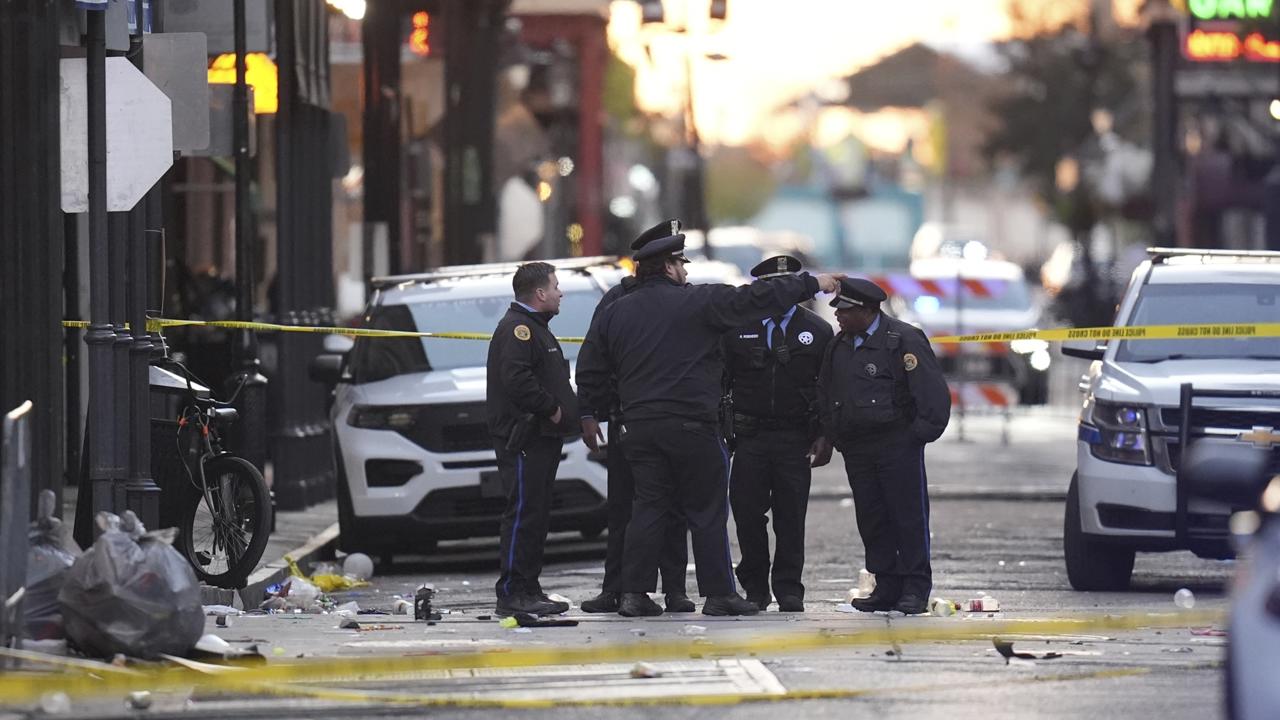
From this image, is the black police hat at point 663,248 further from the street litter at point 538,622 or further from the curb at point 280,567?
the curb at point 280,567

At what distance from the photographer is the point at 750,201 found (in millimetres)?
173875

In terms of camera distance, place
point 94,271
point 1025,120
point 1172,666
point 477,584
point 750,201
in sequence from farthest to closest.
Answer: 1. point 750,201
2. point 1025,120
3. point 477,584
4. point 94,271
5. point 1172,666

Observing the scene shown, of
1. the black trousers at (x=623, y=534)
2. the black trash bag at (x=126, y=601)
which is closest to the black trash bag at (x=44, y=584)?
the black trash bag at (x=126, y=601)

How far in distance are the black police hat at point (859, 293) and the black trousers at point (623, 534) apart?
4.19 ft

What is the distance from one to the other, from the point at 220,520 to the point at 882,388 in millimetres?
3510

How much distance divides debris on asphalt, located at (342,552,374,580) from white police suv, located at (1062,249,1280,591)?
13.9ft

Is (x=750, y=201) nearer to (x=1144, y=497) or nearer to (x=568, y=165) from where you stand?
(x=568, y=165)

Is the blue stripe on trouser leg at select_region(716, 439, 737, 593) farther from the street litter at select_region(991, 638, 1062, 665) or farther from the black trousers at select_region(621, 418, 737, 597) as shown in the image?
the street litter at select_region(991, 638, 1062, 665)

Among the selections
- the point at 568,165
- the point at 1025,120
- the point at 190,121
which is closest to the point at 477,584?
the point at 190,121

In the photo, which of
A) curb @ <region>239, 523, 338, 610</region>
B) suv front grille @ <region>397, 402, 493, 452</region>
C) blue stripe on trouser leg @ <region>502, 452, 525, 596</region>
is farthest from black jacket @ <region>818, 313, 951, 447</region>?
suv front grille @ <region>397, 402, 493, 452</region>

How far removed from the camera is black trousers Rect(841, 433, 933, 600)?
12047 millimetres

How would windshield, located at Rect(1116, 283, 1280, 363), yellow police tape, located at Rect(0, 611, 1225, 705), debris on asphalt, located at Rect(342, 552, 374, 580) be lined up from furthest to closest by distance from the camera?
debris on asphalt, located at Rect(342, 552, 374, 580)
windshield, located at Rect(1116, 283, 1280, 363)
yellow police tape, located at Rect(0, 611, 1225, 705)

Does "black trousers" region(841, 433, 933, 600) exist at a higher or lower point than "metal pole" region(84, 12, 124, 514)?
lower

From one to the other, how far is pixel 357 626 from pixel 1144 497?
4.15 m
